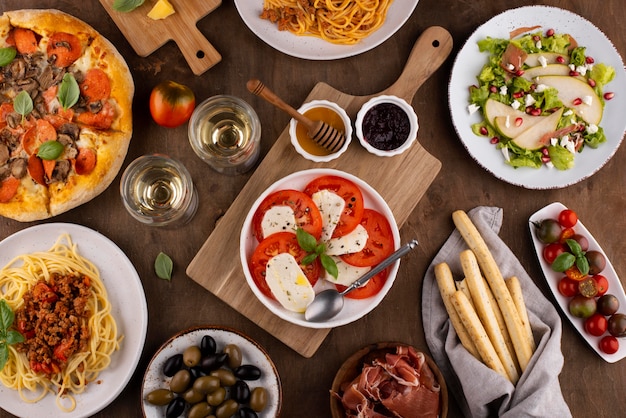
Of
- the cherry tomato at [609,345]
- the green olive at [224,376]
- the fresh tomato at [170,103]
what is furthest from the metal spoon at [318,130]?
the cherry tomato at [609,345]

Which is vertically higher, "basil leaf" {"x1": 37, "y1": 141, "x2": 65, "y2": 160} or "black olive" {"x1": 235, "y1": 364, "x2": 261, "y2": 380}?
"basil leaf" {"x1": 37, "y1": 141, "x2": 65, "y2": 160}

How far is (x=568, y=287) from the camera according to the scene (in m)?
3.73

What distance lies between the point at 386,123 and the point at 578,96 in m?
1.27

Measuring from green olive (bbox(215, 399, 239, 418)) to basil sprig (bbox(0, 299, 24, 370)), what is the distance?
1.18 metres

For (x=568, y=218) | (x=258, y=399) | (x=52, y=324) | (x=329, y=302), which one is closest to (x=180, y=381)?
(x=258, y=399)

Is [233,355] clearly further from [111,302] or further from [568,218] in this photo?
[568,218]

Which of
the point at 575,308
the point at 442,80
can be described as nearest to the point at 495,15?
the point at 442,80

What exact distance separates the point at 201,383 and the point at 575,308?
231 cm

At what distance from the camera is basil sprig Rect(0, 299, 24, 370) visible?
10.8 feet

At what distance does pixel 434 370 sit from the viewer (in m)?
3.50

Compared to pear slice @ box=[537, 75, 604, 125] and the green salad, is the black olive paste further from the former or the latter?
pear slice @ box=[537, 75, 604, 125]

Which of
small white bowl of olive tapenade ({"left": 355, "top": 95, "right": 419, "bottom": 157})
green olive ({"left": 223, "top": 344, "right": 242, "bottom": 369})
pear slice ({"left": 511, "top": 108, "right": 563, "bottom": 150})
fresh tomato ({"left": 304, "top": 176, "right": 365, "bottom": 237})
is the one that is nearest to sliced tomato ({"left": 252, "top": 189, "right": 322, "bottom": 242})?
fresh tomato ({"left": 304, "top": 176, "right": 365, "bottom": 237})

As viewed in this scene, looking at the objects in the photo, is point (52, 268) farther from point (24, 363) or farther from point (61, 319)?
point (24, 363)

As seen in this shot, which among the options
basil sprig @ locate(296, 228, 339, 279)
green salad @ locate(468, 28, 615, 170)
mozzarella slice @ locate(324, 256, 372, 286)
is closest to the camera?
basil sprig @ locate(296, 228, 339, 279)
